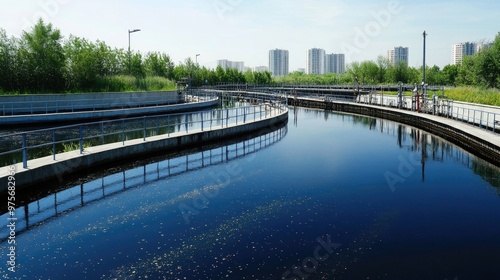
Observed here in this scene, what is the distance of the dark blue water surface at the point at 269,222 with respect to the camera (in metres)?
7.97

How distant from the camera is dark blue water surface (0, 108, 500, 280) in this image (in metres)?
7.97

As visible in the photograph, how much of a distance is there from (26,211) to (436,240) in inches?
370

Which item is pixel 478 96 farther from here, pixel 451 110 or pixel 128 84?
pixel 128 84

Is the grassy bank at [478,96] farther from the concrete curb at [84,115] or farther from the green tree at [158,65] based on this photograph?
the green tree at [158,65]

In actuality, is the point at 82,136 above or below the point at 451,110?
below

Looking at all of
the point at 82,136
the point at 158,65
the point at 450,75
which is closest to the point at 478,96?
the point at 82,136

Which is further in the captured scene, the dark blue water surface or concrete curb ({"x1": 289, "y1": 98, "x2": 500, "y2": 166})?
concrete curb ({"x1": 289, "y1": 98, "x2": 500, "y2": 166})

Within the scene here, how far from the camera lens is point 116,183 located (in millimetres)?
13641

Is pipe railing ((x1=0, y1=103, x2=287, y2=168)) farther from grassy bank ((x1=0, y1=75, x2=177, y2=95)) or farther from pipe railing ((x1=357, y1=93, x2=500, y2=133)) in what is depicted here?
grassy bank ((x1=0, y1=75, x2=177, y2=95))

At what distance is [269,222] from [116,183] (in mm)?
5644

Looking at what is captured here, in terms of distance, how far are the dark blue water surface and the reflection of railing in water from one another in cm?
5

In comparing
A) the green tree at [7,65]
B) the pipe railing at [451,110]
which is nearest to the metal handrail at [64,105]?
the green tree at [7,65]

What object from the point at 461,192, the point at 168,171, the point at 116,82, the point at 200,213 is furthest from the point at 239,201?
the point at 116,82

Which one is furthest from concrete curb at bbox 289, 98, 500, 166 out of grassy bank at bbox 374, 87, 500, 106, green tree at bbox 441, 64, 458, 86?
green tree at bbox 441, 64, 458, 86
